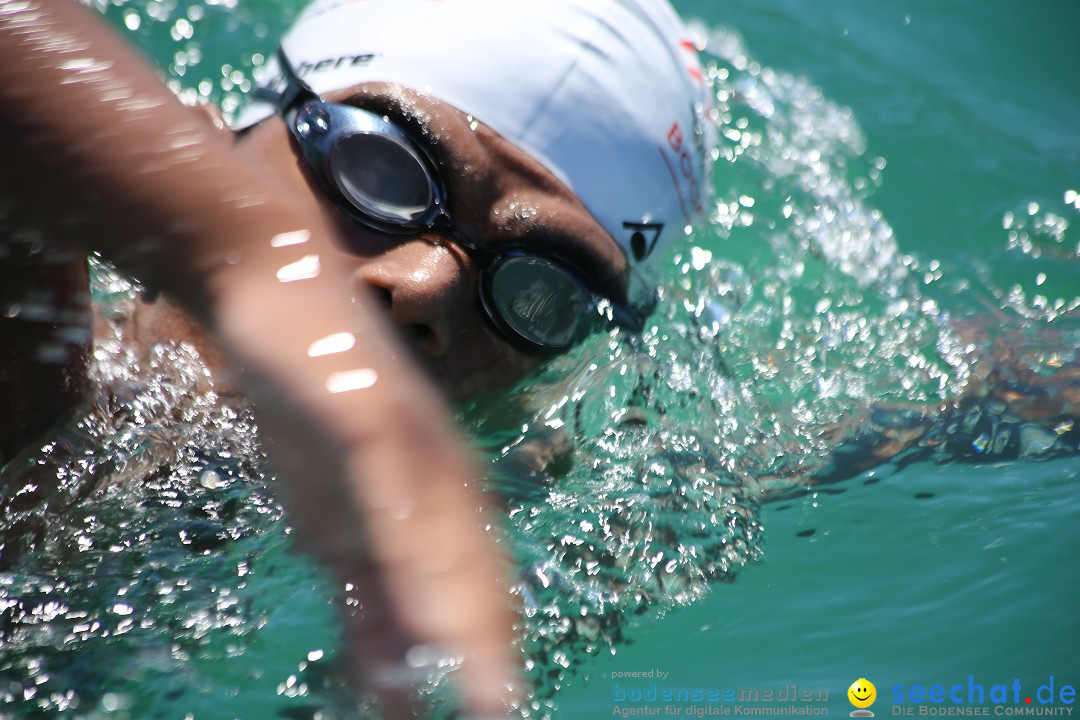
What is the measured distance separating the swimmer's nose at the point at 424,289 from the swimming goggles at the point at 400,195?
1.8 inches

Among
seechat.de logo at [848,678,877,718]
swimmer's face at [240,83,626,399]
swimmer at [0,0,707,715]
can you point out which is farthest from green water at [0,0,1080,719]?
swimmer at [0,0,707,715]

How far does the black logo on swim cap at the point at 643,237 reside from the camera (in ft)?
7.79

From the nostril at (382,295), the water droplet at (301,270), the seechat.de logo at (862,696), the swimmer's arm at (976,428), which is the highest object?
the water droplet at (301,270)

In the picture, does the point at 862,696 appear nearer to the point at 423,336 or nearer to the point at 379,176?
the point at 423,336

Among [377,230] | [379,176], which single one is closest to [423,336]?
[377,230]

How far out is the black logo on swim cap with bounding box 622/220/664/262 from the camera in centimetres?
237

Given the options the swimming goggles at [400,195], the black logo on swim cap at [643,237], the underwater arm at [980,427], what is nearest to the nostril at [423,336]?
the swimming goggles at [400,195]

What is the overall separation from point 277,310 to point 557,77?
→ 149 centimetres

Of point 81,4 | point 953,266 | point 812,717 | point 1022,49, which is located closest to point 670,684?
point 812,717

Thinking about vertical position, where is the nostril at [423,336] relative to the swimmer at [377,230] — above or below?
below

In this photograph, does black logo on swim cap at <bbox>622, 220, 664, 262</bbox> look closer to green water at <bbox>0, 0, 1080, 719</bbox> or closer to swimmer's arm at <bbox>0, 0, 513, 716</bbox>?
green water at <bbox>0, 0, 1080, 719</bbox>

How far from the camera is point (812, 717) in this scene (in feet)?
5.76

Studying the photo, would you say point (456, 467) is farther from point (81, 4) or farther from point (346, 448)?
point (81, 4)

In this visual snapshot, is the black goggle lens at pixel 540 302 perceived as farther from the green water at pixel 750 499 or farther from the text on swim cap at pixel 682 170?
the text on swim cap at pixel 682 170
